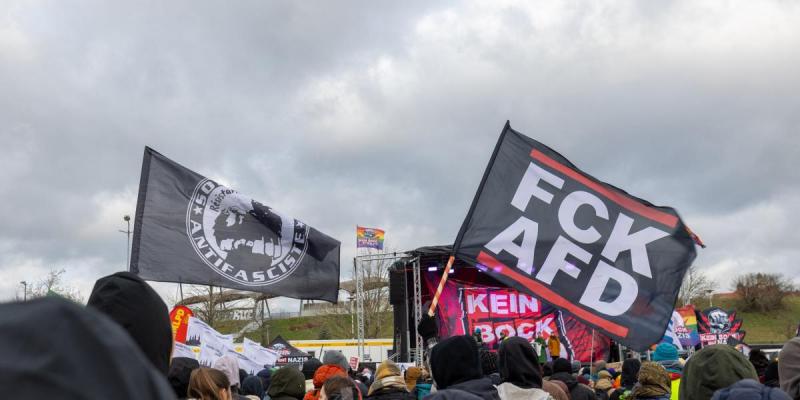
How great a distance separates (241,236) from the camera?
964cm

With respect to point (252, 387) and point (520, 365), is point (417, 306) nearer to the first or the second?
point (252, 387)

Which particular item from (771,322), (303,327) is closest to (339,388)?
(771,322)

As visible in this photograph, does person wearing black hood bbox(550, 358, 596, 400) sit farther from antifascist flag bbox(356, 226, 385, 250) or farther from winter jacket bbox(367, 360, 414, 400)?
antifascist flag bbox(356, 226, 385, 250)

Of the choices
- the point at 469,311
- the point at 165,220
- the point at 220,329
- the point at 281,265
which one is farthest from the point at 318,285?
the point at 220,329

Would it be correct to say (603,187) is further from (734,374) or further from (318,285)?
(318,285)

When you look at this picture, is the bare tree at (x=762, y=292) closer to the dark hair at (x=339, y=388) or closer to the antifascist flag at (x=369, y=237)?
the antifascist flag at (x=369, y=237)

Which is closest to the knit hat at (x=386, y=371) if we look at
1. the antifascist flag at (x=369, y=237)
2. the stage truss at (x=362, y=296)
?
the stage truss at (x=362, y=296)

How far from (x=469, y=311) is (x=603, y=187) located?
17.4 metres

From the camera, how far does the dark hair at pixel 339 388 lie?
497 cm

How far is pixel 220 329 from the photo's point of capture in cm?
5691

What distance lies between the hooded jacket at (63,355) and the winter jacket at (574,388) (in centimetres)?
700

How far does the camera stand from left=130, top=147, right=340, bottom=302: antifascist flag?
356 inches

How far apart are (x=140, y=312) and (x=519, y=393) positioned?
3.34 m

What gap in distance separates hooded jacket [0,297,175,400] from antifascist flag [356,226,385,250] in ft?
103
